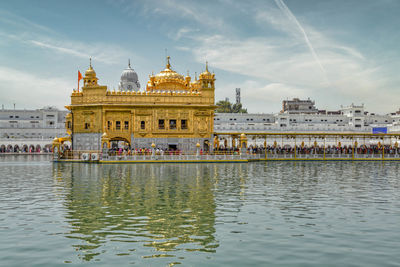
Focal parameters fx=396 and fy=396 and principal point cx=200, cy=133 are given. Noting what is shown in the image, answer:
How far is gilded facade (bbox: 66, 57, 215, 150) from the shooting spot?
5019cm

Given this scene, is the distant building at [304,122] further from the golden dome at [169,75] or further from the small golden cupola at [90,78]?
the small golden cupola at [90,78]

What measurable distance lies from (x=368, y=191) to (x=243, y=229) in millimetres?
11534

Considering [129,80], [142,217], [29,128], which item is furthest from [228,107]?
[142,217]

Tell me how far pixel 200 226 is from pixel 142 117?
126ft

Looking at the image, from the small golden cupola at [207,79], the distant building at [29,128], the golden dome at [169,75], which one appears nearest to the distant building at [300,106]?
the distant building at [29,128]

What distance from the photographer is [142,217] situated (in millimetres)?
14156

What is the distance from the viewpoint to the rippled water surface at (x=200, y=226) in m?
9.80

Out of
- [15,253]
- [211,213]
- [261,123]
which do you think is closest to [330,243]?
[211,213]

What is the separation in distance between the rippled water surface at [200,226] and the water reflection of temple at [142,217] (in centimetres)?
3

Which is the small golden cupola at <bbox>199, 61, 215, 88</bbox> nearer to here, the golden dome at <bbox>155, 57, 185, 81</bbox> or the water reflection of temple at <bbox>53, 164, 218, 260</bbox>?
the golden dome at <bbox>155, 57, 185, 81</bbox>

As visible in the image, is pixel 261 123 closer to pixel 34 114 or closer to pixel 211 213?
pixel 34 114

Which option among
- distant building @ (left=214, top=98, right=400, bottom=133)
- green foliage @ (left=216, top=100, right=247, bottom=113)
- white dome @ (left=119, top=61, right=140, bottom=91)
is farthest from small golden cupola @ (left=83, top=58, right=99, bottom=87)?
green foliage @ (left=216, top=100, right=247, bottom=113)

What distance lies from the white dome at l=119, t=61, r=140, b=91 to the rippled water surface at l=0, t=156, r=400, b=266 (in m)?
64.5

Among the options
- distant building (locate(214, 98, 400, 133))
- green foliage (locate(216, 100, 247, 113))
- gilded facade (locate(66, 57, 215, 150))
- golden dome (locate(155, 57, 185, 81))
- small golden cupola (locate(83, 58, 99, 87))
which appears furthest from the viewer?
green foliage (locate(216, 100, 247, 113))
